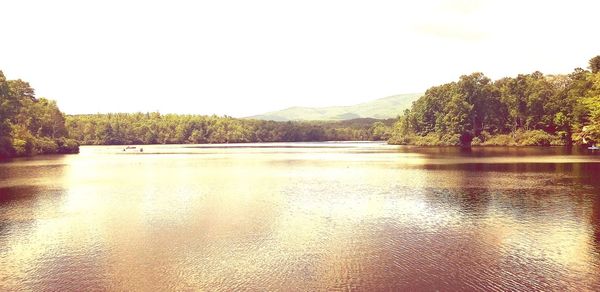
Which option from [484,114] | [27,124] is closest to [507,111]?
[484,114]

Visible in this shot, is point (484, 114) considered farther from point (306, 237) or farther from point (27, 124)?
point (306, 237)

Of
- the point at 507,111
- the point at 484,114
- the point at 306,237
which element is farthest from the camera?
the point at 484,114

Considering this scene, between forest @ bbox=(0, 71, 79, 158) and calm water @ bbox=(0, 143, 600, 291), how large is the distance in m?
70.7

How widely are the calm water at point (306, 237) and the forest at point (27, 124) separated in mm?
70731

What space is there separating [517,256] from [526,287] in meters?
4.15

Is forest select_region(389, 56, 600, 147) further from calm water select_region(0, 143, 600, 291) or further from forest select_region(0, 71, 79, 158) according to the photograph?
forest select_region(0, 71, 79, 158)

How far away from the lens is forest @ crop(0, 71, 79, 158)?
103000mm

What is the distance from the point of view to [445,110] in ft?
547

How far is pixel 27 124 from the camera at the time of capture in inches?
4943

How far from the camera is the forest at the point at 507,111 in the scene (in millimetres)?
137625

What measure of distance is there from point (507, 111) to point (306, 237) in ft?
499

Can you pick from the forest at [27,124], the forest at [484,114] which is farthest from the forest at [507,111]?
the forest at [27,124]

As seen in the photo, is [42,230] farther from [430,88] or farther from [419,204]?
[430,88]

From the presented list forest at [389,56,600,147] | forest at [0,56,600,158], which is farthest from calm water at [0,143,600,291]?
forest at [389,56,600,147]
